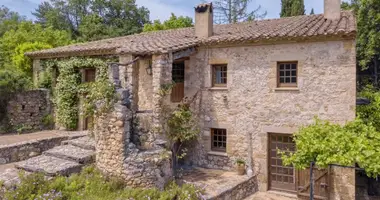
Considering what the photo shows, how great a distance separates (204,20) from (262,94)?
13.8ft

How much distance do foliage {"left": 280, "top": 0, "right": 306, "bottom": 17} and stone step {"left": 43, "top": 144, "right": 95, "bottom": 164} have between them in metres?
24.9

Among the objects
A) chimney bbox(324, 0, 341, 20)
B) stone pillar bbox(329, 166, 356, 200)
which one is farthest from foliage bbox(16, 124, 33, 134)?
chimney bbox(324, 0, 341, 20)

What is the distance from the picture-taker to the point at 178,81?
1267 cm

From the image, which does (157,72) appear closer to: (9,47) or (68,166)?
(68,166)

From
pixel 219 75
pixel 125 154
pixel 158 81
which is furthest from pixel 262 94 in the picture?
pixel 125 154

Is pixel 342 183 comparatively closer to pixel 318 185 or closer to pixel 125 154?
pixel 318 185

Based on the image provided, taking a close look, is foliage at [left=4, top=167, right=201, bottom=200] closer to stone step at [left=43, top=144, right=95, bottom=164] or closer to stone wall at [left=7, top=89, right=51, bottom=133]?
stone step at [left=43, top=144, right=95, bottom=164]

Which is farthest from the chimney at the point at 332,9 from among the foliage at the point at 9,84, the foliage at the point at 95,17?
the foliage at the point at 95,17

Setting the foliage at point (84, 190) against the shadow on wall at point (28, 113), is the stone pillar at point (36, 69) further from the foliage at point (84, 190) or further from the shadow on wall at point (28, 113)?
the foliage at point (84, 190)

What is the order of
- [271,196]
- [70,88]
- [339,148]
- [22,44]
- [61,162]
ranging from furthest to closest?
[22,44], [70,88], [271,196], [61,162], [339,148]

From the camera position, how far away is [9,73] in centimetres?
1450

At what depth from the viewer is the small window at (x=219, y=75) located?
11.9 metres

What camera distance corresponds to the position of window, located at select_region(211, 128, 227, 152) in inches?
470

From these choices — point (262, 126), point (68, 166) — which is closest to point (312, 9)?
point (262, 126)
